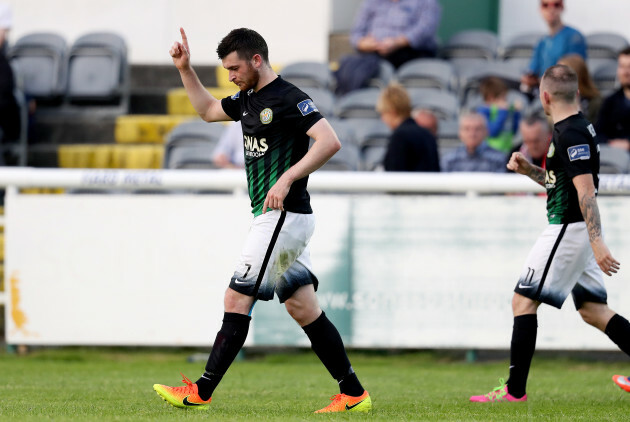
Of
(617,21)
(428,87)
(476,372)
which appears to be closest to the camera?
(476,372)

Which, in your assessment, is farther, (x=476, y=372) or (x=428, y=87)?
(x=428, y=87)

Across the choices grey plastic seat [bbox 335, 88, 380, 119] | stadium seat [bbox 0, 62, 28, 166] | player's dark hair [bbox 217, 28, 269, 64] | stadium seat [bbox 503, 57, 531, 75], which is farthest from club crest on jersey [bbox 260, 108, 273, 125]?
stadium seat [bbox 503, 57, 531, 75]

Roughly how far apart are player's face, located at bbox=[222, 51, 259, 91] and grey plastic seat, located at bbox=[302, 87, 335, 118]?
19.9 ft

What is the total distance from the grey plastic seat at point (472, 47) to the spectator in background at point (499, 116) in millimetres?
2398

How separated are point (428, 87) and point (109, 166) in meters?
3.76

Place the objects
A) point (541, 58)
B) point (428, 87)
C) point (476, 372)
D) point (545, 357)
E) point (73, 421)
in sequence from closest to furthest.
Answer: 1. point (73, 421)
2. point (476, 372)
3. point (545, 357)
4. point (541, 58)
5. point (428, 87)

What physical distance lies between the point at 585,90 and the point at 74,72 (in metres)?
6.03

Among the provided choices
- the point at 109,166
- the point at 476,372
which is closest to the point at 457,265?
the point at 476,372

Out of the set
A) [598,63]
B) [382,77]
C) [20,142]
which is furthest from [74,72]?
[598,63]

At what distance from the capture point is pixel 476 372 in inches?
325

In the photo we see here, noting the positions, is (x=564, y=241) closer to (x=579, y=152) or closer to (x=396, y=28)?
(x=579, y=152)

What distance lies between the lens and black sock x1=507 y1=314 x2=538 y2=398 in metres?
6.10

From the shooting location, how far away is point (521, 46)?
13.5 m

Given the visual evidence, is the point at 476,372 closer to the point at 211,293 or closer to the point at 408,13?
the point at 211,293
